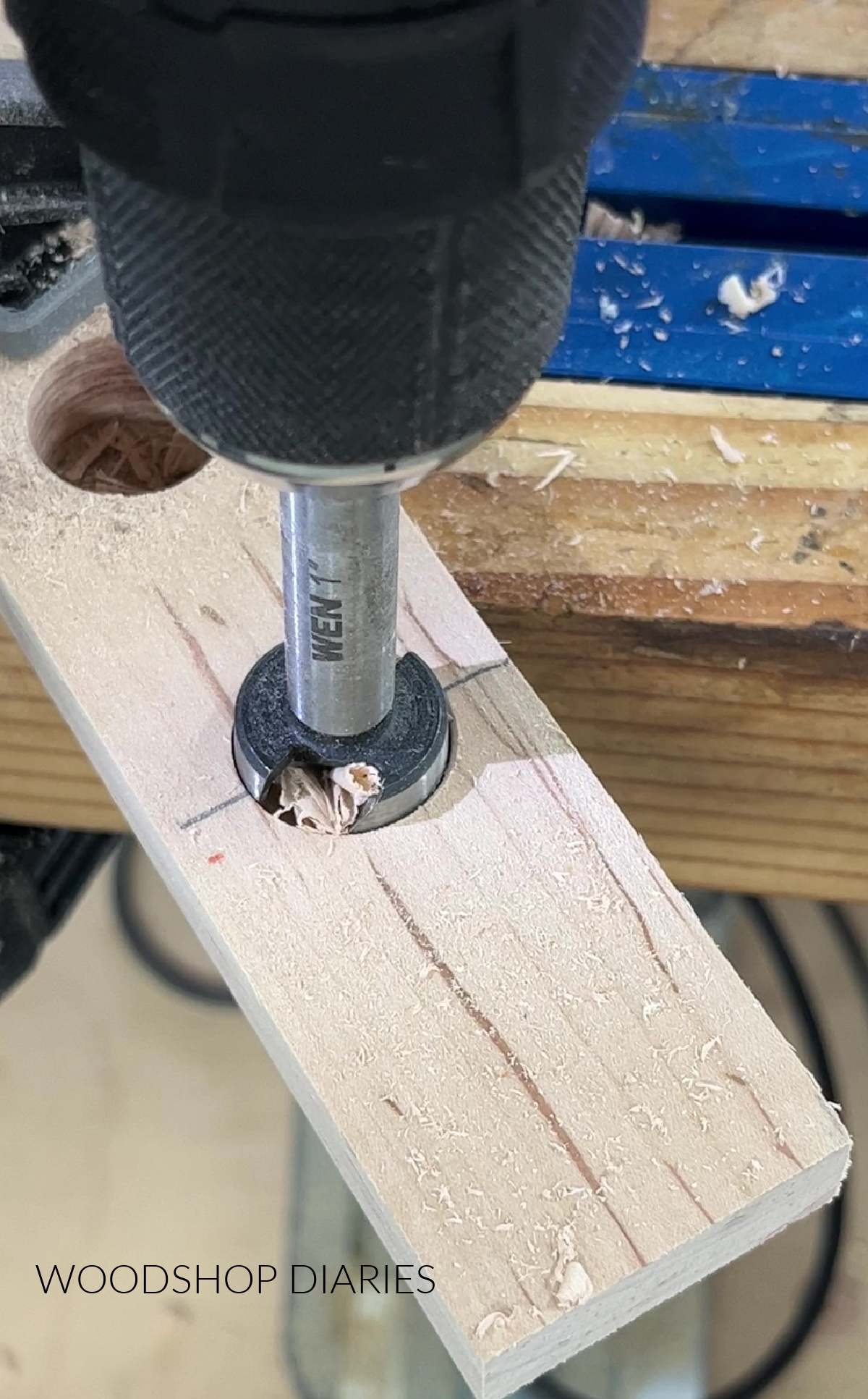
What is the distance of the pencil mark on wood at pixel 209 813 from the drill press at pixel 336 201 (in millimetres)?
156

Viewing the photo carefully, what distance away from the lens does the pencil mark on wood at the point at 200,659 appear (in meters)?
0.48

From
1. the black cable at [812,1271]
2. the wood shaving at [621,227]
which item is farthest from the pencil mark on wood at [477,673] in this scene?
the black cable at [812,1271]

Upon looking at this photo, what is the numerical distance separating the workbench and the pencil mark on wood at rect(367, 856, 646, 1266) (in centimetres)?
14

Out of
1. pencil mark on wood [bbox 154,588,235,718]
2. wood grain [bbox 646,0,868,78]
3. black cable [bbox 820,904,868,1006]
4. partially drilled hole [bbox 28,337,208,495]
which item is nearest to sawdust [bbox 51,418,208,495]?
partially drilled hole [bbox 28,337,208,495]

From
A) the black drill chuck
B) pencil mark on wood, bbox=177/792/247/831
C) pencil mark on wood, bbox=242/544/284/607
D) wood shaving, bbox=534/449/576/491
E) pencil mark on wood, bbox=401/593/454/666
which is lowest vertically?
pencil mark on wood, bbox=177/792/247/831

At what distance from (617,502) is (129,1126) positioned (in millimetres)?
650

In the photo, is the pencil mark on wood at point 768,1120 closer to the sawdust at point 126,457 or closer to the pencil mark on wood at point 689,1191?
the pencil mark on wood at point 689,1191

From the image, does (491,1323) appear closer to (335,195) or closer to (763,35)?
(335,195)

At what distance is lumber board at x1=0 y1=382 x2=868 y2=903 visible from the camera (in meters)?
0.52

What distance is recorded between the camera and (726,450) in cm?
56

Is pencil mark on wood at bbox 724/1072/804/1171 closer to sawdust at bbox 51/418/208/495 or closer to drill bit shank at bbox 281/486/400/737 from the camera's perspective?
drill bit shank at bbox 281/486/400/737

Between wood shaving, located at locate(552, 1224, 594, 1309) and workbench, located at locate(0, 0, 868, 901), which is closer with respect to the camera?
wood shaving, located at locate(552, 1224, 594, 1309)

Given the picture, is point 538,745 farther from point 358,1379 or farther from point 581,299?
point 358,1379

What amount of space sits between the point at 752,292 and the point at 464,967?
36cm
